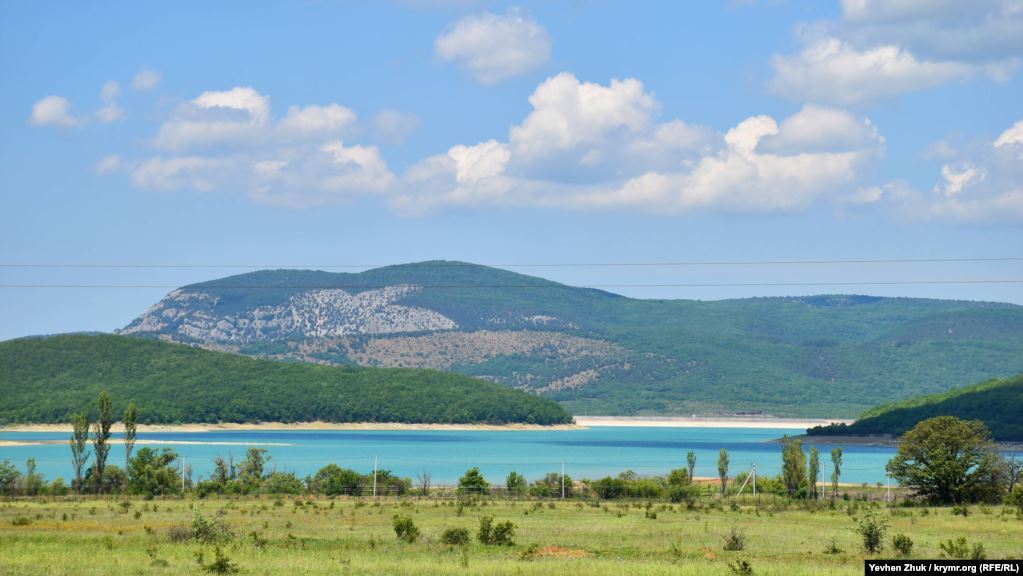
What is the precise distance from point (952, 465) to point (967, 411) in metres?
102

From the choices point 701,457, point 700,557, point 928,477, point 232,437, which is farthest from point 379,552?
point 232,437

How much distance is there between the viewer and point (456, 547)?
116 feet

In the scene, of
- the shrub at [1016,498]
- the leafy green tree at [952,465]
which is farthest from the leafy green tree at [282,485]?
the shrub at [1016,498]

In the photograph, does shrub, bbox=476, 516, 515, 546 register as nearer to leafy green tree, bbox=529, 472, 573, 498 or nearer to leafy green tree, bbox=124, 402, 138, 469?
leafy green tree, bbox=529, 472, 573, 498

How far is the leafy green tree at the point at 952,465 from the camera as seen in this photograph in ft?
185

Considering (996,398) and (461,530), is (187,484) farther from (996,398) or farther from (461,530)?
(996,398)

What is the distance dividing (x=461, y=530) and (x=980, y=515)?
2087 centimetres

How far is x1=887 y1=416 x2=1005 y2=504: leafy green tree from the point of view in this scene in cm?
5638

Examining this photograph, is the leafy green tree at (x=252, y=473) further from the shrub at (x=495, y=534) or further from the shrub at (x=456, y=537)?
the shrub at (x=495, y=534)

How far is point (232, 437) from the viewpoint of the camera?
596 feet

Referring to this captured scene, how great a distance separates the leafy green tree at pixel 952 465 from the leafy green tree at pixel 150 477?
3277 centimetres

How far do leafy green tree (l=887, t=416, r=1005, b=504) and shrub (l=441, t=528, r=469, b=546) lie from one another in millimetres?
27319

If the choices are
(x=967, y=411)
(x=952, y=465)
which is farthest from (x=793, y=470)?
(x=967, y=411)

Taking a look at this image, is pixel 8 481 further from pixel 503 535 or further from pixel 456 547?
pixel 456 547
